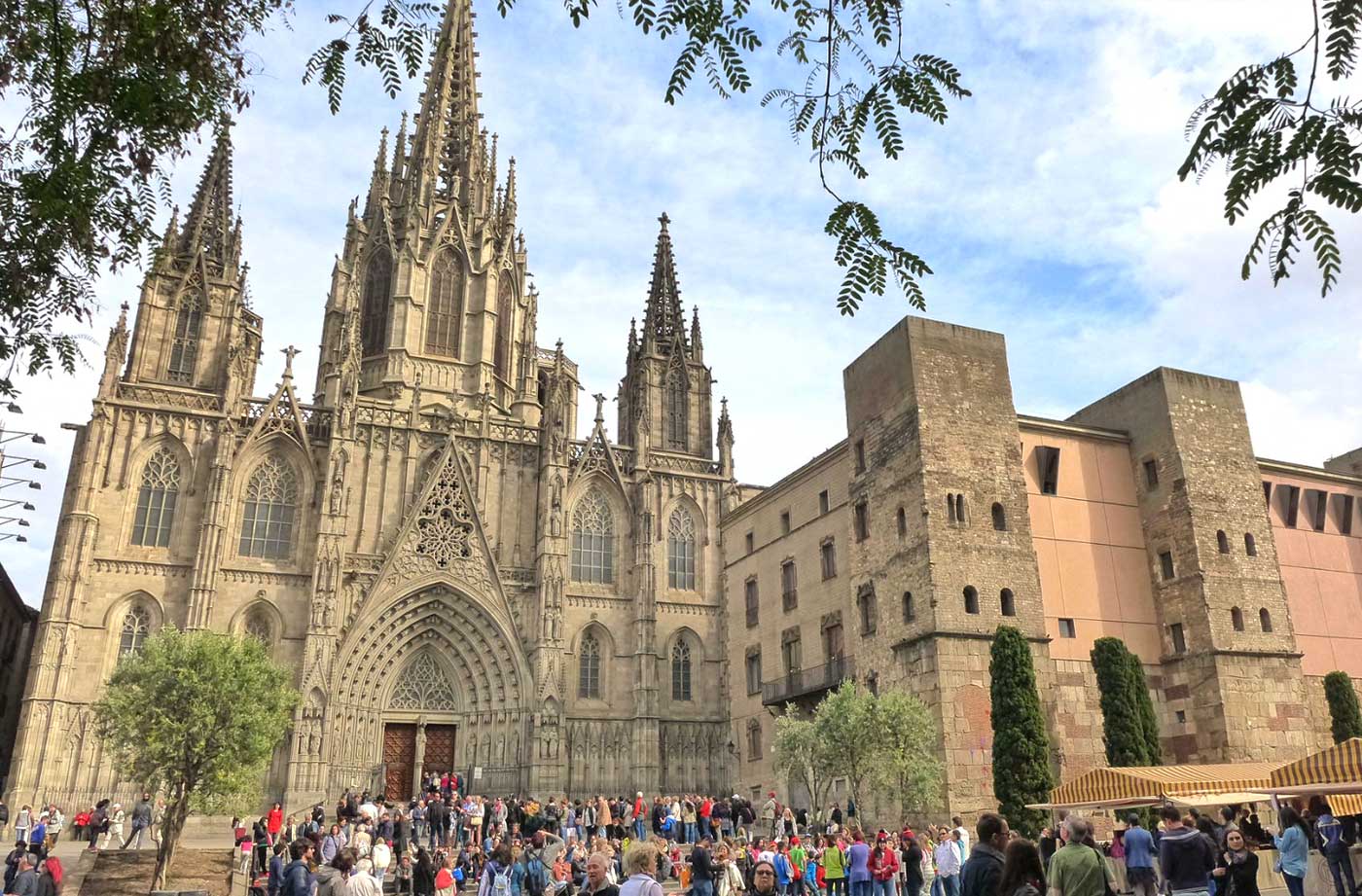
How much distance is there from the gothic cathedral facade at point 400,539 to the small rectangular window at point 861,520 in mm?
11123

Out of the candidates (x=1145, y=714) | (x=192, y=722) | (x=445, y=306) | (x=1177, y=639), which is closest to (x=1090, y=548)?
(x=1177, y=639)

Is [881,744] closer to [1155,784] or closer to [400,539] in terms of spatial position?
[1155,784]

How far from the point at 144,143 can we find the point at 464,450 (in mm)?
33811

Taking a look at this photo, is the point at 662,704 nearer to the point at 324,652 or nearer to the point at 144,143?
the point at 324,652

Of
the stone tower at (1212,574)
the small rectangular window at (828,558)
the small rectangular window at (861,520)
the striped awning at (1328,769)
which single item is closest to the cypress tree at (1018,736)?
the small rectangular window at (861,520)

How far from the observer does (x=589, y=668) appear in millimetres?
39594

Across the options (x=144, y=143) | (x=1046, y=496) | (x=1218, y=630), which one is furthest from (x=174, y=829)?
(x=1218, y=630)

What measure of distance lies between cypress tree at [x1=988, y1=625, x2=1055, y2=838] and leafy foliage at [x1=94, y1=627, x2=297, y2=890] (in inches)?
662

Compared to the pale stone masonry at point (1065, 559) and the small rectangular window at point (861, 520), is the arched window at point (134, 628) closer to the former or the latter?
the pale stone masonry at point (1065, 559)

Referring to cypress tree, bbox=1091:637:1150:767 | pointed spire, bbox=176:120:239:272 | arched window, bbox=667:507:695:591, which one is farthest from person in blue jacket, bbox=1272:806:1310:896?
pointed spire, bbox=176:120:239:272

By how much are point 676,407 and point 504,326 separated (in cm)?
862

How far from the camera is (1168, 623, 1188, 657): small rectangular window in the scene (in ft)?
99.5

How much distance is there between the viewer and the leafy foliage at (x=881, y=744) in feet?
80.9

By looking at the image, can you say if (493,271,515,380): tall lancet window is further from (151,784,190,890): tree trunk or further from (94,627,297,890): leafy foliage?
(151,784,190,890): tree trunk
